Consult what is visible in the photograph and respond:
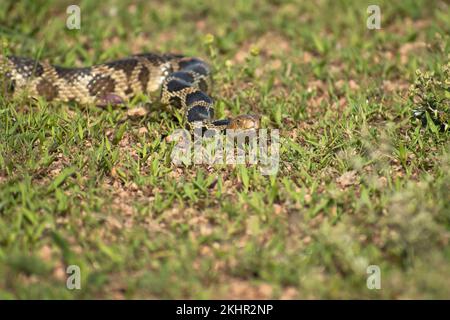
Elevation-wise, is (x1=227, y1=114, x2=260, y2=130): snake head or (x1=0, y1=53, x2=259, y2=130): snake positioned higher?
(x1=0, y1=53, x2=259, y2=130): snake

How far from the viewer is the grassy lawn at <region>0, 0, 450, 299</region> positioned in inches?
209

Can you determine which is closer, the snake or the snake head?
the snake head

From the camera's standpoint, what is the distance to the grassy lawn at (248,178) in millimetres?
5320

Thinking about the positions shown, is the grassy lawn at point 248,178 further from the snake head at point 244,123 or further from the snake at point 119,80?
Answer: the snake head at point 244,123

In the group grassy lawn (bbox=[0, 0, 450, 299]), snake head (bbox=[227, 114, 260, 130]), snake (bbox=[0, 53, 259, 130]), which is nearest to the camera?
grassy lawn (bbox=[0, 0, 450, 299])

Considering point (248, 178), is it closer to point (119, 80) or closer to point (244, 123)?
point (244, 123)

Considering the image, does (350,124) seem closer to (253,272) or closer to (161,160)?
(161,160)

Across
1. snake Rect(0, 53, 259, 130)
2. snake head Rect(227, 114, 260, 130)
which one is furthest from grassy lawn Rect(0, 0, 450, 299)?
snake head Rect(227, 114, 260, 130)

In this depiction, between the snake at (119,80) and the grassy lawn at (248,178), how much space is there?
220mm

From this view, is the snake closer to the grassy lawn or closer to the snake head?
the grassy lawn

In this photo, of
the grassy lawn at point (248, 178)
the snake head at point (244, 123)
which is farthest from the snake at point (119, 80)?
the snake head at point (244, 123)

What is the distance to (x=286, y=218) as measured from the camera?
6031mm

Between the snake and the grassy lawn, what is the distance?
220 mm
